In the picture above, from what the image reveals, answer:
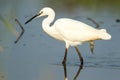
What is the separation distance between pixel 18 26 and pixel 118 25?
2.42 metres

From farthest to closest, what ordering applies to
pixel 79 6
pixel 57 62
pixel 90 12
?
pixel 79 6 < pixel 90 12 < pixel 57 62

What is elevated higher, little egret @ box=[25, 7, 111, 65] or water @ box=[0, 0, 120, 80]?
little egret @ box=[25, 7, 111, 65]

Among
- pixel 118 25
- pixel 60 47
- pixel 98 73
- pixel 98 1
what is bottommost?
pixel 98 1

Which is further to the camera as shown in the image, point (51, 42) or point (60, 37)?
point (51, 42)

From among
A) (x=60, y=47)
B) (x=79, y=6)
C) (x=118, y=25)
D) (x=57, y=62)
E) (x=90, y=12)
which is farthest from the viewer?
(x=79, y=6)

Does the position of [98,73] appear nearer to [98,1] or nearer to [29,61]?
[29,61]

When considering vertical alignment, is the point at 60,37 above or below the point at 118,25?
above

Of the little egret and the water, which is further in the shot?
the water

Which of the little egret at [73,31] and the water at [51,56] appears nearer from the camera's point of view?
the little egret at [73,31]

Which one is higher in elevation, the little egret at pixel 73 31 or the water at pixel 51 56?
the little egret at pixel 73 31

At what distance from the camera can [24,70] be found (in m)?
10.4

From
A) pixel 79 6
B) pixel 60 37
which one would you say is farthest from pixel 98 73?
pixel 79 6

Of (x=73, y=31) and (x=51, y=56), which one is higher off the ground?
(x=73, y=31)

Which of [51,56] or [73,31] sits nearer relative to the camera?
[73,31]
